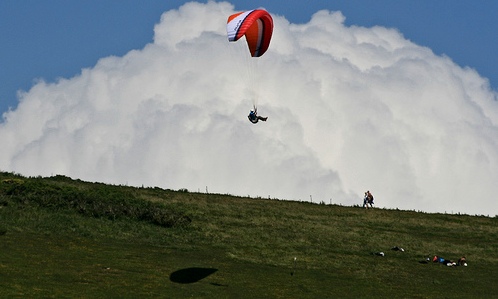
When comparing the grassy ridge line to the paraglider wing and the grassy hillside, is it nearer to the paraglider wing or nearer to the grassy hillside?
the grassy hillside

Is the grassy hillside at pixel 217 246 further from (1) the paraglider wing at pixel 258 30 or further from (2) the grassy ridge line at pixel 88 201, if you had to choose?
(1) the paraglider wing at pixel 258 30

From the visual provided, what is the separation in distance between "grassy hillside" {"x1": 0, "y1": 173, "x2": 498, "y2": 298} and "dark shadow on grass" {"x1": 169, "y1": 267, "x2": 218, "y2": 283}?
0.06 meters

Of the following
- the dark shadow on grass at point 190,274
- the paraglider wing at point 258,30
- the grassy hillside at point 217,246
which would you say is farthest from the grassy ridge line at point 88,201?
the paraglider wing at point 258,30

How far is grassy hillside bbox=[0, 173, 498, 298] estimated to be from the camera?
51750 mm

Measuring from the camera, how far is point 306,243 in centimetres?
6681

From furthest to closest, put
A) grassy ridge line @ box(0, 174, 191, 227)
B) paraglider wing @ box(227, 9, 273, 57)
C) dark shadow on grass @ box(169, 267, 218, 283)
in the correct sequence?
grassy ridge line @ box(0, 174, 191, 227)
paraglider wing @ box(227, 9, 273, 57)
dark shadow on grass @ box(169, 267, 218, 283)

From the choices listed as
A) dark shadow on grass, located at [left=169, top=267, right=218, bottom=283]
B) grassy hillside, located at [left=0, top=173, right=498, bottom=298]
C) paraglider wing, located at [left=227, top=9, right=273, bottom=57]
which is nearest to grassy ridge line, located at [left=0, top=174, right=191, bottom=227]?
grassy hillside, located at [left=0, top=173, right=498, bottom=298]

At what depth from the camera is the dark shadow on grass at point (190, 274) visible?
52906mm

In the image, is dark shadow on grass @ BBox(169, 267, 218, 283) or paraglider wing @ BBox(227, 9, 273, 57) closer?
dark shadow on grass @ BBox(169, 267, 218, 283)

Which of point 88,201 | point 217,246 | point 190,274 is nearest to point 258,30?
point 217,246

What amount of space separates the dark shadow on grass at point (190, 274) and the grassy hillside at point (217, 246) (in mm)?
63

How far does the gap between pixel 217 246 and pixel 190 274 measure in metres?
9.11

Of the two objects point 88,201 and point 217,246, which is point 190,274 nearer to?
point 217,246

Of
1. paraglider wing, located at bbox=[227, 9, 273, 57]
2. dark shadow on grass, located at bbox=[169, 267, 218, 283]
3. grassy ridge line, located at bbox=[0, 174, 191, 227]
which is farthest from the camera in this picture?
grassy ridge line, located at bbox=[0, 174, 191, 227]
